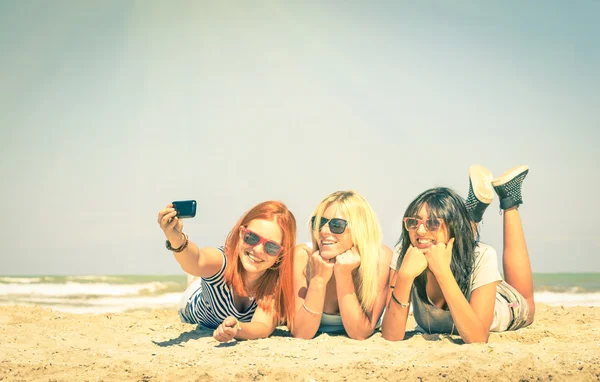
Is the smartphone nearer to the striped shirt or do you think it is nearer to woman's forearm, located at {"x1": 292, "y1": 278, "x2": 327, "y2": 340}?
the striped shirt

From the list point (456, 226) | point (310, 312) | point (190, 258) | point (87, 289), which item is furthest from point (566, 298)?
point (87, 289)

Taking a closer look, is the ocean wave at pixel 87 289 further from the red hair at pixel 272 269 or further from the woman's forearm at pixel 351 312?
the woman's forearm at pixel 351 312

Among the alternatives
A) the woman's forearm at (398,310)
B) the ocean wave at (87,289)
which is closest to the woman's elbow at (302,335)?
the woman's forearm at (398,310)

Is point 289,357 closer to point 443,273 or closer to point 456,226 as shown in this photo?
point 443,273

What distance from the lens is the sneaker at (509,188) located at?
6.70 meters

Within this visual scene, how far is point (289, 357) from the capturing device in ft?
14.9

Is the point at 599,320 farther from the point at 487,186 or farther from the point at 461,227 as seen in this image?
the point at 461,227

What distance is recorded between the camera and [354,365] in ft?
13.9

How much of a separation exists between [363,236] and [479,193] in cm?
209

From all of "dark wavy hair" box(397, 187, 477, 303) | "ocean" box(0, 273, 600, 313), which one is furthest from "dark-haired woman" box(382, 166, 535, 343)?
"ocean" box(0, 273, 600, 313)

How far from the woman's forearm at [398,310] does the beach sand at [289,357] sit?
118 mm

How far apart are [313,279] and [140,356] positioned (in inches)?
67.0

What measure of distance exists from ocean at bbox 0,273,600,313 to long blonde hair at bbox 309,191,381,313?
10.4m

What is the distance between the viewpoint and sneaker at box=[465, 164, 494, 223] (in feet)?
21.5
